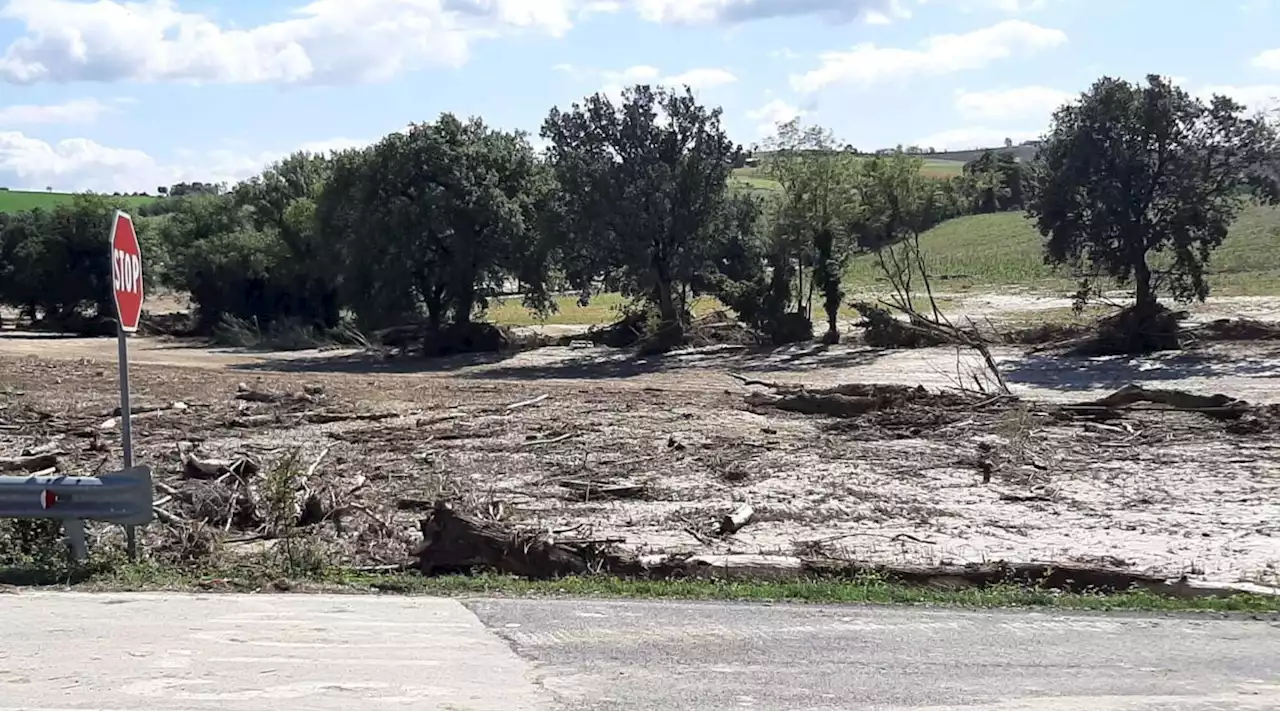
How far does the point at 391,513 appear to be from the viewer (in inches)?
511

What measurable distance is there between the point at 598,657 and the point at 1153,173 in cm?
3386

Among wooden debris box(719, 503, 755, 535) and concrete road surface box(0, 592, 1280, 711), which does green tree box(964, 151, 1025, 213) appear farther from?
concrete road surface box(0, 592, 1280, 711)

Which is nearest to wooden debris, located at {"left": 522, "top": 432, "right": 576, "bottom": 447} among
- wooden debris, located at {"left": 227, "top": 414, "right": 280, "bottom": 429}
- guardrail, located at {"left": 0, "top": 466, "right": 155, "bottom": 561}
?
wooden debris, located at {"left": 227, "top": 414, "right": 280, "bottom": 429}

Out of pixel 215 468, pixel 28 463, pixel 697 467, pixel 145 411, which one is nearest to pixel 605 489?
pixel 697 467

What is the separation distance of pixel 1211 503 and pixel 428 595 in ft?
28.7

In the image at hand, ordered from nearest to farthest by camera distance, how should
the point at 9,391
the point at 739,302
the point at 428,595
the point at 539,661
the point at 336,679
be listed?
the point at 336,679 < the point at 539,661 < the point at 428,595 < the point at 9,391 < the point at 739,302

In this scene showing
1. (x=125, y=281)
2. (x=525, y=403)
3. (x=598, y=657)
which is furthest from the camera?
(x=525, y=403)

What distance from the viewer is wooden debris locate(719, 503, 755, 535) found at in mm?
12250

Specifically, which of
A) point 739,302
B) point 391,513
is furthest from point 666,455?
point 739,302

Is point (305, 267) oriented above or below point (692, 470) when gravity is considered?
above

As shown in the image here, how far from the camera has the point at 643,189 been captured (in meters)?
43.6

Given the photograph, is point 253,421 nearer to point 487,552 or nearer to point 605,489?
point 605,489

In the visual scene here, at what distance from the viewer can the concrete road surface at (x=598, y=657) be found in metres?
5.89

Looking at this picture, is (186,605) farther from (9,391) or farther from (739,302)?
(739,302)
